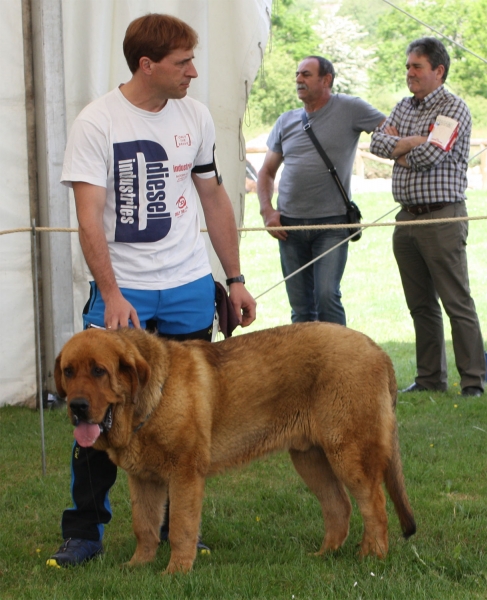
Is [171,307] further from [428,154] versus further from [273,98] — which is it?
[273,98]

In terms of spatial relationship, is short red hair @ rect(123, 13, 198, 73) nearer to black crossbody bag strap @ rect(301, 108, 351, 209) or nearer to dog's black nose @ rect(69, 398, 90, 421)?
dog's black nose @ rect(69, 398, 90, 421)

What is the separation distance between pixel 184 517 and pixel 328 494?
80 centimetres

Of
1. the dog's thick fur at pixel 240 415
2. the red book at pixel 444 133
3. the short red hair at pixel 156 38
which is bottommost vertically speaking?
the dog's thick fur at pixel 240 415

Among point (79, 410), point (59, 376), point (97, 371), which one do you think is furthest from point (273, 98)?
point (79, 410)

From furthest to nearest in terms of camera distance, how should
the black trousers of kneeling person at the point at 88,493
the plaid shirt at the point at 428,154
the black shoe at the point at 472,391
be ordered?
1. the black shoe at the point at 472,391
2. the plaid shirt at the point at 428,154
3. the black trousers of kneeling person at the point at 88,493

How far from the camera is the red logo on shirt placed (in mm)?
3902

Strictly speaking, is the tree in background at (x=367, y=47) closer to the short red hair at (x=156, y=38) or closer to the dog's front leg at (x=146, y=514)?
the short red hair at (x=156, y=38)

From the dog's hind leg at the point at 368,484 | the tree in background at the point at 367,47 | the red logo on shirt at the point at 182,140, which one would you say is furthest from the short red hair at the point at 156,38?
the tree in background at the point at 367,47

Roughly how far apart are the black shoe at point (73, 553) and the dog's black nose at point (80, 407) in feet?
3.02

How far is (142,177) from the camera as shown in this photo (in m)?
3.80

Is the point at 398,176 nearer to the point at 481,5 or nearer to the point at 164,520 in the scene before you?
the point at 164,520

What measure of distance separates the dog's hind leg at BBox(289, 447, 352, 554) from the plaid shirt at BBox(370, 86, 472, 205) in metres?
3.66

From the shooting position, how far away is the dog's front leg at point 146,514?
3.85 metres

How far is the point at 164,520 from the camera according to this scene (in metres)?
4.16
